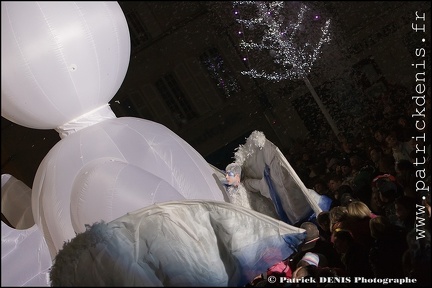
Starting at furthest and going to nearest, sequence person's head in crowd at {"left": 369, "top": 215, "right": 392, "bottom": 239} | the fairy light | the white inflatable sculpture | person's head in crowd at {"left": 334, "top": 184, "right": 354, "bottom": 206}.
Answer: the fairy light, person's head in crowd at {"left": 334, "top": 184, "right": 354, "bottom": 206}, person's head in crowd at {"left": 369, "top": 215, "right": 392, "bottom": 239}, the white inflatable sculpture

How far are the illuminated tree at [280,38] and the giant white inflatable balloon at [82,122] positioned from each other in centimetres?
156

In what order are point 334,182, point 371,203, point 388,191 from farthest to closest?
point 334,182, point 371,203, point 388,191

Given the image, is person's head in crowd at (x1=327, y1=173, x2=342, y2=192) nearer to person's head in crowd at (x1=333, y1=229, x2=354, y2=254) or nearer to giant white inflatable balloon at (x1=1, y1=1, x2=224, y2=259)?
person's head in crowd at (x1=333, y1=229, x2=354, y2=254)

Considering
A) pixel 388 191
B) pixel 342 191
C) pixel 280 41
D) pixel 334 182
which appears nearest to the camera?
pixel 388 191

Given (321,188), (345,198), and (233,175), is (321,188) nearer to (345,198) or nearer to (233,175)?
(345,198)

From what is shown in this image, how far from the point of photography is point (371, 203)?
2.71 meters

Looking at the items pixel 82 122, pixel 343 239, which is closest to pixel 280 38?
pixel 343 239

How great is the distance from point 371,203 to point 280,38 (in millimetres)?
1412

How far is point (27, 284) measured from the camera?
71.8 inches

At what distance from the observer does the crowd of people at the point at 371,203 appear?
2.16 m

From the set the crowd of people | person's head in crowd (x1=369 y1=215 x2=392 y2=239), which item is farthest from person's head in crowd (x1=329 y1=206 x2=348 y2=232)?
person's head in crowd (x1=369 y1=215 x2=392 y2=239)

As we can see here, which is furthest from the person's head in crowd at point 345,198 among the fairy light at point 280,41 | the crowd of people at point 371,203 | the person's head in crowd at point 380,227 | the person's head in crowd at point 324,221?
the fairy light at point 280,41

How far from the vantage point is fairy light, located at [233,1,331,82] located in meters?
3.73

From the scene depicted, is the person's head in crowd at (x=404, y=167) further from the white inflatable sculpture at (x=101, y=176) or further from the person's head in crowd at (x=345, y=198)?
the white inflatable sculpture at (x=101, y=176)
